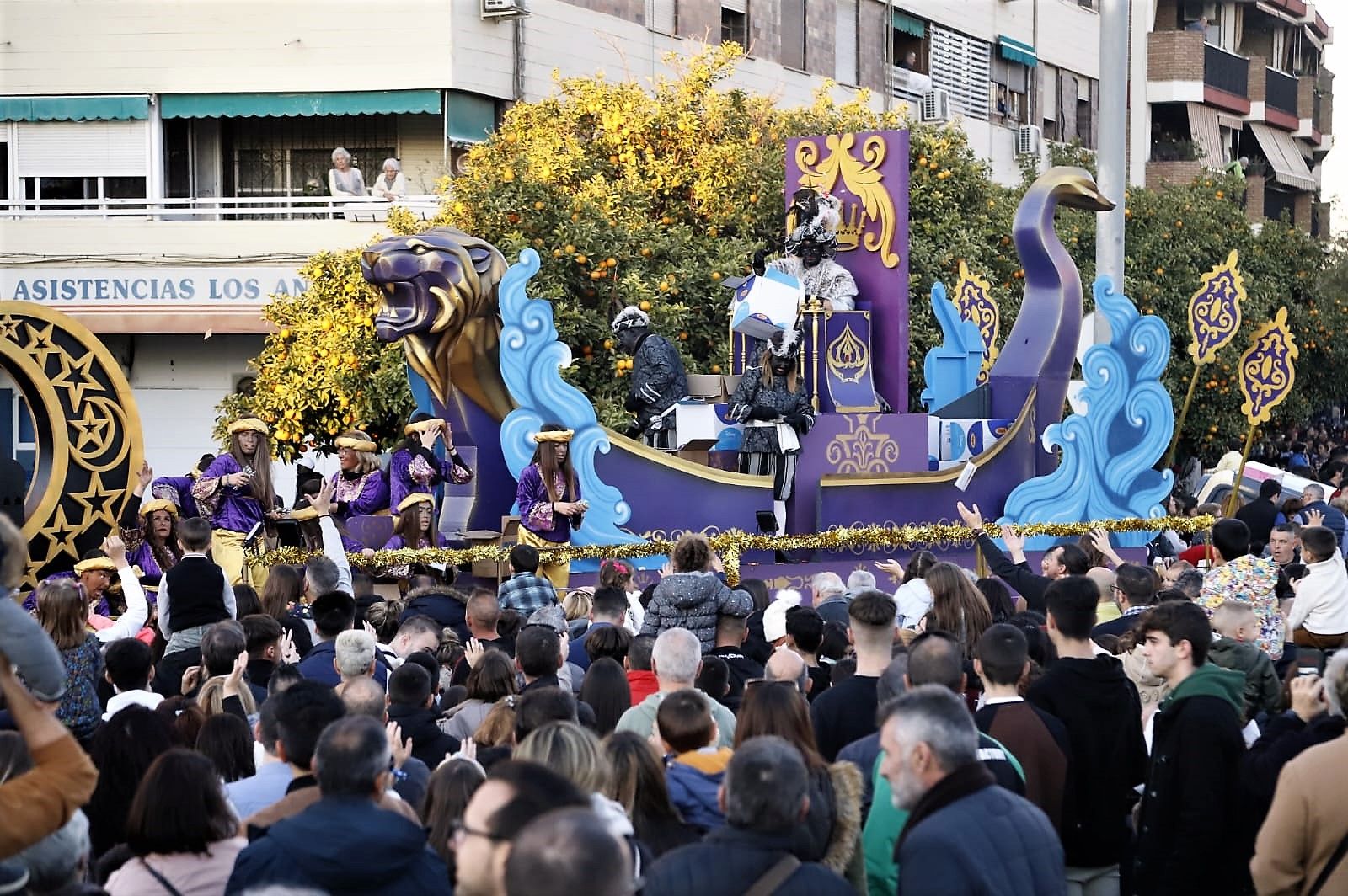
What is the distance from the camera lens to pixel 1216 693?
6.07 m

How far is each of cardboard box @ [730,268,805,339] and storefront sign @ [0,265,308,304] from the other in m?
11.5

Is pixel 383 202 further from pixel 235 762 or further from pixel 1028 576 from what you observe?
pixel 235 762

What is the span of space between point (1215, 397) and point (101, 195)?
16675mm

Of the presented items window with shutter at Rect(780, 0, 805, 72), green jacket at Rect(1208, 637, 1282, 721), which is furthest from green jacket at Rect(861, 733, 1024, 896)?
window with shutter at Rect(780, 0, 805, 72)

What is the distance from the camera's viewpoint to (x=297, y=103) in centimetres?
2662

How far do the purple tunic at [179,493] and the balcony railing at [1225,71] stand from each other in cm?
3746

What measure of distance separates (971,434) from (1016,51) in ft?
77.9

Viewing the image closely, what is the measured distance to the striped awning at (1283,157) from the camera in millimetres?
50062

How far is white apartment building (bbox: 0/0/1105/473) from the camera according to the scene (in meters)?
26.0

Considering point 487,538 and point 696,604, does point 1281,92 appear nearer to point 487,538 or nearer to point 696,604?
point 487,538

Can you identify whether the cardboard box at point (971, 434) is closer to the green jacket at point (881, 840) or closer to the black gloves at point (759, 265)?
the black gloves at point (759, 265)

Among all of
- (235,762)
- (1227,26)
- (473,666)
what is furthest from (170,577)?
(1227,26)

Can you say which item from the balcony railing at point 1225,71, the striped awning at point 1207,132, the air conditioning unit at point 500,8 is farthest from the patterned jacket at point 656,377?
the balcony railing at point 1225,71

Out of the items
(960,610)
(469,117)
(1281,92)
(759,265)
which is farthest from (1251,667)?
(1281,92)
